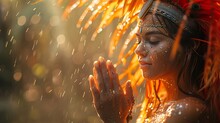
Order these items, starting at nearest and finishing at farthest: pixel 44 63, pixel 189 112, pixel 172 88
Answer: pixel 189 112
pixel 172 88
pixel 44 63

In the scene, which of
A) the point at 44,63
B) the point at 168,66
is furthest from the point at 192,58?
the point at 44,63

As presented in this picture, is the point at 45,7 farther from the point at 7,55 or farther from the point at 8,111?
the point at 8,111

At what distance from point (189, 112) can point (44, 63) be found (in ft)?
24.8

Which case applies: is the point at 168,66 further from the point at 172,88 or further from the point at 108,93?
the point at 108,93

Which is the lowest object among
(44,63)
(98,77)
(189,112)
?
(44,63)

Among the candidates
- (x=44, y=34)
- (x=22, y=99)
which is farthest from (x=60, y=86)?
(x=44, y=34)

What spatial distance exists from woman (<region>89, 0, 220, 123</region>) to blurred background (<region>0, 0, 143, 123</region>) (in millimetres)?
5813

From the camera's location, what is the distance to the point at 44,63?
11.1 metres

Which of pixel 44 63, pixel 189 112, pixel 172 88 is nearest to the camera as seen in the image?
pixel 189 112

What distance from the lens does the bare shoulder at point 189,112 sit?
3719 mm

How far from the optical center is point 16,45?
1088cm

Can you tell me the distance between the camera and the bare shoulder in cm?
372

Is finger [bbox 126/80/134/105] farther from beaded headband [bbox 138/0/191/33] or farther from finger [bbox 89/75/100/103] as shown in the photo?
beaded headband [bbox 138/0/191/33]

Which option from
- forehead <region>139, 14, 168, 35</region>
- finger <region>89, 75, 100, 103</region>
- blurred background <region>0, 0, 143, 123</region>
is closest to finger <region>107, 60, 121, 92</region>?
finger <region>89, 75, 100, 103</region>
